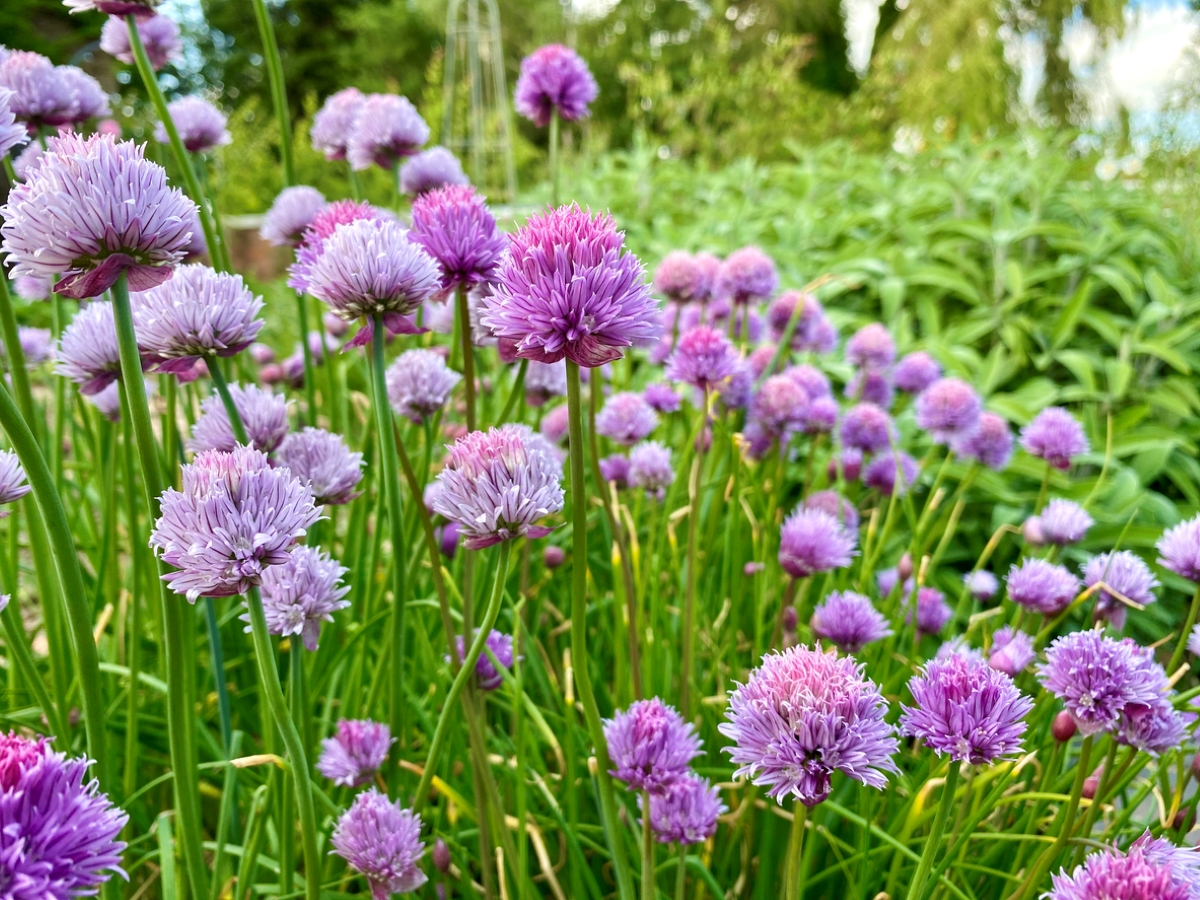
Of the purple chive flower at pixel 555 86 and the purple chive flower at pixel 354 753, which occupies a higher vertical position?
the purple chive flower at pixel 555 86

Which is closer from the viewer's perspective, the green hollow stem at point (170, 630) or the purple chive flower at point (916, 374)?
the green hollow stem at point (170, 630)

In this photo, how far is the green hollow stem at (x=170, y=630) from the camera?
2.03 feet

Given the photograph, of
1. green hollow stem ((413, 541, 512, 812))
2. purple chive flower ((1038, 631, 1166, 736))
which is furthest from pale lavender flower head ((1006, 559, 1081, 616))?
green hollow stem ((413, 541, 512, 812))

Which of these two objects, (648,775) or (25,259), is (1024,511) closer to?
(648,775)

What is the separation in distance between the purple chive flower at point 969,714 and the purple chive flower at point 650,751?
215 millimetres

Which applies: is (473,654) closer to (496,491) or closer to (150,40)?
(496,491)

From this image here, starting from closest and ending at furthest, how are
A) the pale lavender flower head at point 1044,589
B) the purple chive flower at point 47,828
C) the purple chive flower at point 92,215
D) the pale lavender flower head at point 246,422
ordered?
the purple chive flower at point 47,828, the purple chive flower at point 92,215, the pale lavender flower head at point 246,422, the pale lavender flower head at point 1044,589

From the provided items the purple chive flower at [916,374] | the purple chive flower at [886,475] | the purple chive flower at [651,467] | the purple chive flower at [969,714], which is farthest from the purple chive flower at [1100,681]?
the purple chive flower at [916,374]

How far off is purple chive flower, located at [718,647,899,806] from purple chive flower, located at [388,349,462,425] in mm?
661

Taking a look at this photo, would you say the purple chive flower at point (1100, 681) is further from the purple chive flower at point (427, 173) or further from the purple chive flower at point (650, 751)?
the purple chive flower at point (427, 173)

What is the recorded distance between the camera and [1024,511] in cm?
218

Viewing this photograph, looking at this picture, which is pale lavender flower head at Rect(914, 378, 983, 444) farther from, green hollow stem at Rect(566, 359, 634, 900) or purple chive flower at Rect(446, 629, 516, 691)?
green hollow stem at Rect(566, 359, 634, 900)

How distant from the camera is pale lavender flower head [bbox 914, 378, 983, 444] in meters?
1.63

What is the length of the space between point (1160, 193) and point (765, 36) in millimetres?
14033
